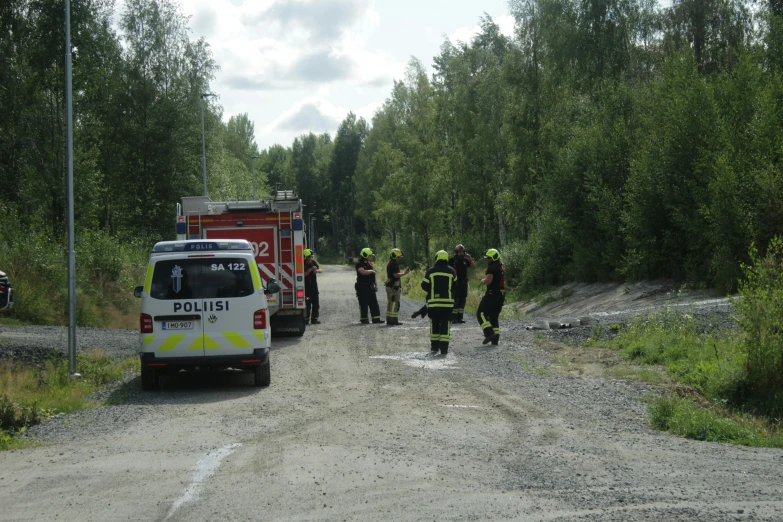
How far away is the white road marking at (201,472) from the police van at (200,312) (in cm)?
384

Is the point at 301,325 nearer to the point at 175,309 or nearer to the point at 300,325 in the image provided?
the point at 300,325

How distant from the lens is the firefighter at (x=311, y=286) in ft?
71.7

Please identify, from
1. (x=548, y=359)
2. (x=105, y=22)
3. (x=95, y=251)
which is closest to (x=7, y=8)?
(x=105, y=22)

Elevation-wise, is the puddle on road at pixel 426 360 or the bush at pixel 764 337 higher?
the bush at pixel 764 337

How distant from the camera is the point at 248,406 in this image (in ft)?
35.4

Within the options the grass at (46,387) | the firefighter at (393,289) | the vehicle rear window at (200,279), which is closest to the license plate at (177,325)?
the vehicle rear window at (200,279)

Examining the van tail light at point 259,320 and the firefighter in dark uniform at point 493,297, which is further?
the firefighter in dark uniform at point 493,297

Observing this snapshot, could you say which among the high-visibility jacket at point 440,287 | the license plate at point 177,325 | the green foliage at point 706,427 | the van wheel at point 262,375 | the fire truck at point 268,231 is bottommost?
the green foliage at point 706,427

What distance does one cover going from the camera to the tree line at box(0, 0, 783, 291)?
23.9m

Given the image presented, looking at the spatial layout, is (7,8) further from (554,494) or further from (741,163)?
(554,494)

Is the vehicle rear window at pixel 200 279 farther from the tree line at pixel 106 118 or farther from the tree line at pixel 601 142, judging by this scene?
the tree line at pixel 106 118

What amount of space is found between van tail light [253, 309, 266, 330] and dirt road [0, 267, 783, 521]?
3.19 feet

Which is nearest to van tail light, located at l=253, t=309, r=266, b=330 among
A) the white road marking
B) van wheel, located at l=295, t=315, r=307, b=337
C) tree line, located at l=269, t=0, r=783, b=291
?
the white road marking

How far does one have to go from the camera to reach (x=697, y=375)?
1244 cm
